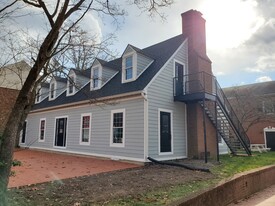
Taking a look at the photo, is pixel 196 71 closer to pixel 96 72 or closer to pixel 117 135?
pixel 117 135

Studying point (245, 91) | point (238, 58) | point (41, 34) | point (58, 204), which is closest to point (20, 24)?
point (41, 34)

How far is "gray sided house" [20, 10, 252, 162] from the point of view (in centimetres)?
1139

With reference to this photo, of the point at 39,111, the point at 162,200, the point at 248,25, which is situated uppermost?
the point at 248,25

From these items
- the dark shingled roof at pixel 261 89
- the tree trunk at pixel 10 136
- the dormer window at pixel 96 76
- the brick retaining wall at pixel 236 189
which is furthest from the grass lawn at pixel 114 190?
the dark shingled roof at pixel 261 89

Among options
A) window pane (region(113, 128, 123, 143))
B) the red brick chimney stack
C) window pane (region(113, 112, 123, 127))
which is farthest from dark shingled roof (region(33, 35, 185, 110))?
window pane (region(113, 128, 123, 143))

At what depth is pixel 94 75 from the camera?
50.6 ft

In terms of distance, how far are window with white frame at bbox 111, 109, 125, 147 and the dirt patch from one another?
3471 millimetres

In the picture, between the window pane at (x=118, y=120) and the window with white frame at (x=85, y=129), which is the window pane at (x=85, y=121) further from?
the window pane at (x=118, y=120)

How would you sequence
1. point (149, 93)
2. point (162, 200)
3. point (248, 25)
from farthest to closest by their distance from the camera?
point (149, 93) < point (248, 25) < point (162, 200)

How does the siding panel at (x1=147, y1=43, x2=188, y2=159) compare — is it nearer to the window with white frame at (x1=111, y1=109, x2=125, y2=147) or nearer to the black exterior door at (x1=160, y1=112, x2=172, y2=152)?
the black exterior door at (x1=160, y1=112, x2=172, y2=152)

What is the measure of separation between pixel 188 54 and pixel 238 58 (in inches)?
145

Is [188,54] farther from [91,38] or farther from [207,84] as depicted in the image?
[91,38]

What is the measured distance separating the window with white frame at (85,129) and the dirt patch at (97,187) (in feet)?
19.9

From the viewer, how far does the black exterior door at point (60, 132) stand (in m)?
16.5
